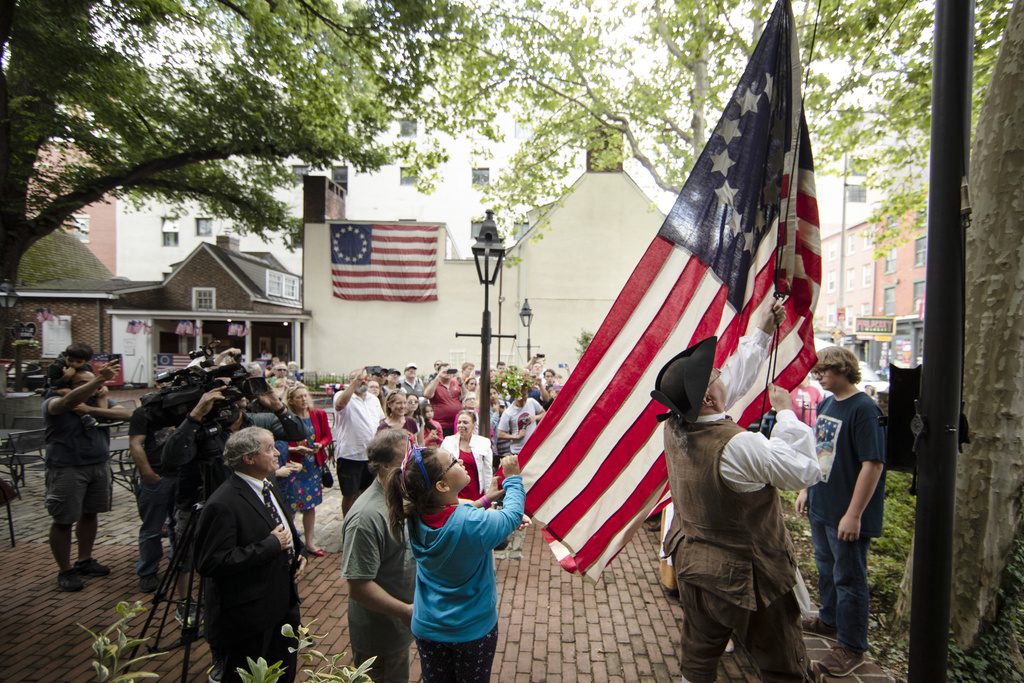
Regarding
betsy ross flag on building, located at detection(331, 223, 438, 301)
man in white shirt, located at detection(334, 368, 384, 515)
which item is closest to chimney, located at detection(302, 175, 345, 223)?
betsy ross flag on building, located at detection(331, 223, 438, 301)

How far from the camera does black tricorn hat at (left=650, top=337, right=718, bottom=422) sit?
7.65 feet

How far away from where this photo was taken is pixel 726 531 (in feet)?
8.23

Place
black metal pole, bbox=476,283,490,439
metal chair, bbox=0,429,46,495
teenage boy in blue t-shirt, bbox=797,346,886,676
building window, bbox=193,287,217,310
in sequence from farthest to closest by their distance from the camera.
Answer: building window, bbox=193,287,217,310
metal chair, bbox=0,429,46,495
black metal pole, bbox=476,283,490,439
teenage boy in blue t-shirt, bbox=797,346,886,676

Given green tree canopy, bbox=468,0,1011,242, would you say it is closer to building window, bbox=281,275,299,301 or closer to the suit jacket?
the suit jacket

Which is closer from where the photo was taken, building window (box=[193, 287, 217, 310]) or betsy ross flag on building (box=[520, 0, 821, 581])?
betsy ross flag on building (box=[520, 0, 821, 581])

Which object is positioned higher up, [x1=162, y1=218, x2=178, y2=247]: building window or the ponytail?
[x1=162, y1=218, x2=178, y2=247]: building window

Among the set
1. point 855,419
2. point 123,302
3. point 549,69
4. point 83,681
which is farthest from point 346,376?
point 855,419

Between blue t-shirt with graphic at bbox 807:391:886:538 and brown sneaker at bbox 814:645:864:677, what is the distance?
0.81m

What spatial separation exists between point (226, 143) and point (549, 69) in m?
7.99

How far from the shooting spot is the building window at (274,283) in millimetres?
26219

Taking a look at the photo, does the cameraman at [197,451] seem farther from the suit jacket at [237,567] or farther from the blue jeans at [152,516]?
the suit jacket at [237,567]

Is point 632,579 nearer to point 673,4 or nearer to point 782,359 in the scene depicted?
point 782,359

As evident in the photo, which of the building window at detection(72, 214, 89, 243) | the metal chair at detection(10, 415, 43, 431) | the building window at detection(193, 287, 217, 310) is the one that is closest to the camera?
the metal chair at detection(10, 415, 43, 431)

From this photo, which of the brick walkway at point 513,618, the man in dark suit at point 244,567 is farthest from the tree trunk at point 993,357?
the man in dark suit at point 244,567
